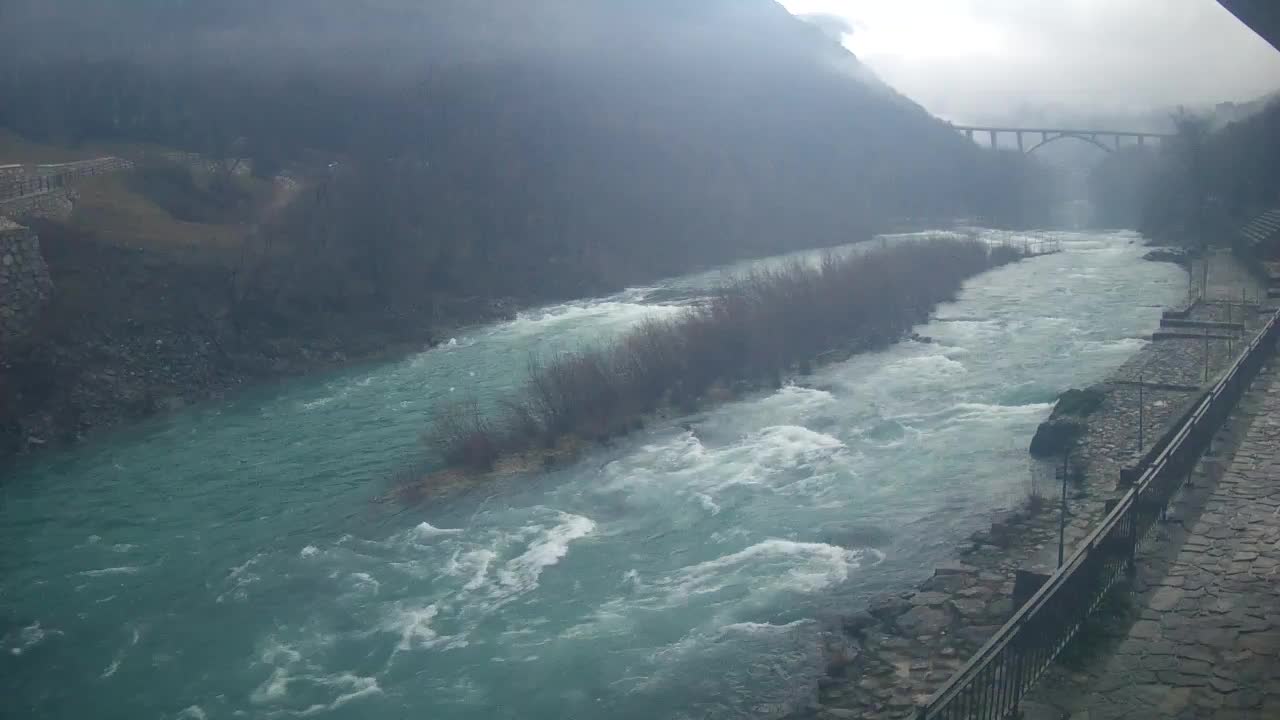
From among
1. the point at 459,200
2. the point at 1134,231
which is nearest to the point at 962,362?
the point at 459,200

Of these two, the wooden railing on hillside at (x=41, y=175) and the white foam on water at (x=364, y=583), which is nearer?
the white foam on water at (x=364, y=583)

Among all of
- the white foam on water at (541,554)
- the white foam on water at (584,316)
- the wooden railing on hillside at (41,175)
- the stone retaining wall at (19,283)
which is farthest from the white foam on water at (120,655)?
the wooden railing on hillside at (41,175)

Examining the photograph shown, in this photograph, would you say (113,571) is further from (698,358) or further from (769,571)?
(698,358)

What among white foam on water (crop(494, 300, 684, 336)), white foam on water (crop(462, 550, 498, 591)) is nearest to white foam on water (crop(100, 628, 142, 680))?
white foam on water (crop(462, 550, 498, 591))

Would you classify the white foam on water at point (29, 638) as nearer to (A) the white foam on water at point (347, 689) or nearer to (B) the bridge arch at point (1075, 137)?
(A) the white foam on water at point (347, 689)

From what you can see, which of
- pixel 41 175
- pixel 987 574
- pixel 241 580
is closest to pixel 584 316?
pixel 41 175

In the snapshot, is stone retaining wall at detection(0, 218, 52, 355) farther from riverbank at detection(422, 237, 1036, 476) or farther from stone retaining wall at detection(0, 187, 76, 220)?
riverbank at detection(422, 237, 1036, 476)
